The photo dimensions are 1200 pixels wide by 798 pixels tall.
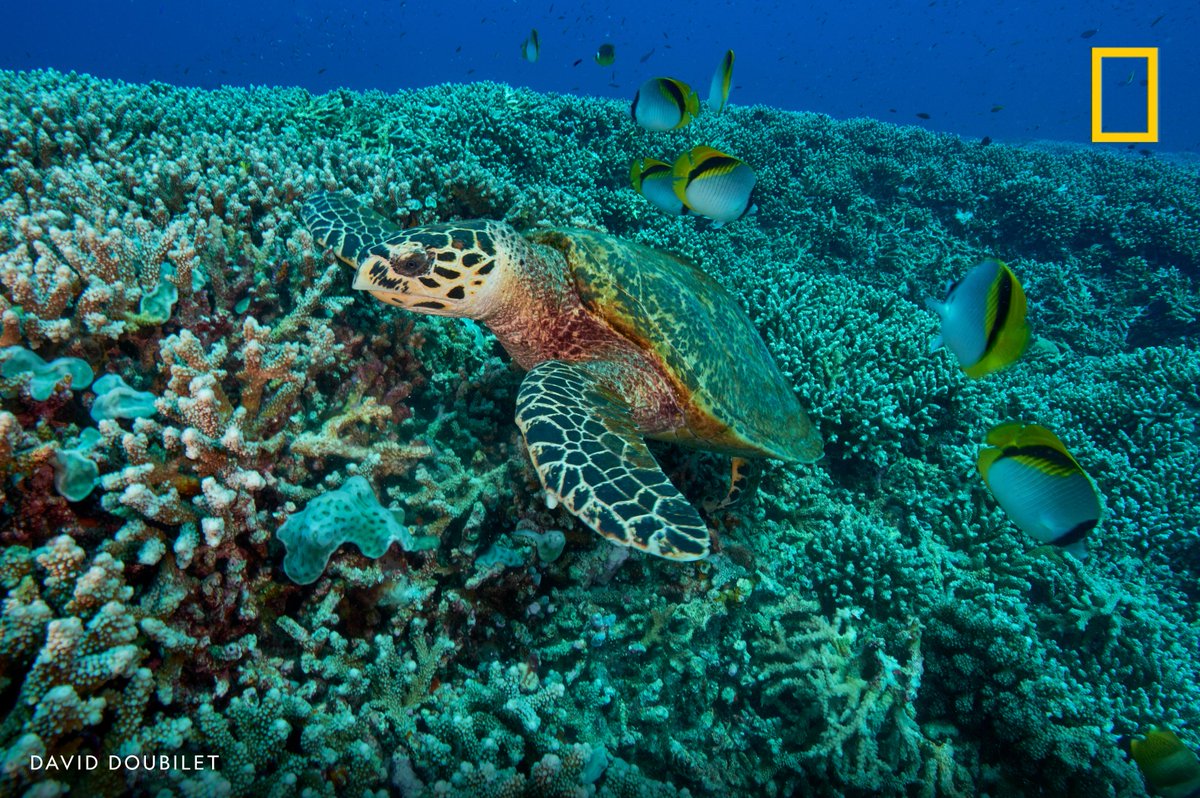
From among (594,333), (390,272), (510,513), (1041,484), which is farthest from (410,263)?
(1041,484)

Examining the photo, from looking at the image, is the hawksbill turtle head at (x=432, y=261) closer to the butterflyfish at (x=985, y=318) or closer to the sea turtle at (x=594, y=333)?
the sea turtle at (x=594, y=333)

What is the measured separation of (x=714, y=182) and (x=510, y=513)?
2.71 meters

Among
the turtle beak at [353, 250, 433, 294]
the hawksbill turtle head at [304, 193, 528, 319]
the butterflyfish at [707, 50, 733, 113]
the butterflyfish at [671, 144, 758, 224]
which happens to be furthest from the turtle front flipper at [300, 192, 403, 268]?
the butterflyfish at [707, 50, 733, 113]

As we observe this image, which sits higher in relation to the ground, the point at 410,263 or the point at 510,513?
the point at 410,263

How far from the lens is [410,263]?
2482 mm

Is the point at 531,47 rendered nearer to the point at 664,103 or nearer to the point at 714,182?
the point at 664,103

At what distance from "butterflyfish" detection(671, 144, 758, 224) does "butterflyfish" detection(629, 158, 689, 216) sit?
0.32m

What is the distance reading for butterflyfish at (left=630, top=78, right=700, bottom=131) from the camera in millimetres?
→ 4312

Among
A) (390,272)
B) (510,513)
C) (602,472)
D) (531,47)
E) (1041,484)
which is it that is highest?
(531,47)

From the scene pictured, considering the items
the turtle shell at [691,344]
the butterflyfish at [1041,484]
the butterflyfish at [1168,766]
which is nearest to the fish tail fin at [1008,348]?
the butterflyfish at [1041,484]

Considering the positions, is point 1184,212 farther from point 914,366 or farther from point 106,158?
point 106,158

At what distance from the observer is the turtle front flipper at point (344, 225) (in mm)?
2775

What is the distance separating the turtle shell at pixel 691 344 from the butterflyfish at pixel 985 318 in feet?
3.38

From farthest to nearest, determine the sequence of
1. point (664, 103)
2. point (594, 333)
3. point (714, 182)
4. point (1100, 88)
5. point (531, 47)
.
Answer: point (1100, 88), point (531, 47), point (664, 103), point (714, 182), point (594, 333)
